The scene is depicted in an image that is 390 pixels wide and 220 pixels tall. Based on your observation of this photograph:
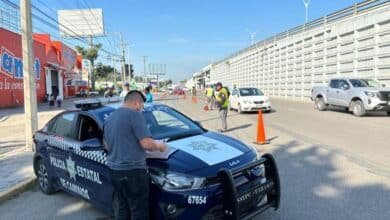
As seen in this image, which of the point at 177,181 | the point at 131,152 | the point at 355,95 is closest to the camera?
the point at 131,152

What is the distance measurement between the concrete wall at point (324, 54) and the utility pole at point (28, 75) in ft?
60.8

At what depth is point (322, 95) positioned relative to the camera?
21625 millimetres

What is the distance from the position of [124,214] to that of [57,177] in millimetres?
2518

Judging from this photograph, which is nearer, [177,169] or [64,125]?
[177,169]

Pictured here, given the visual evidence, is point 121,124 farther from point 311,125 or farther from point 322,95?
point 322,95

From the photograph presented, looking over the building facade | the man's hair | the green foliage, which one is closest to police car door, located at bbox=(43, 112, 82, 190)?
the man's hair

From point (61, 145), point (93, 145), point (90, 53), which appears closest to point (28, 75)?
point (61, 145)

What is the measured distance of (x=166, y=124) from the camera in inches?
223

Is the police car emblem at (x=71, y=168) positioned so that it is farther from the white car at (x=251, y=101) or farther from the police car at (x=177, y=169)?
the white car at (x=251, y=101)

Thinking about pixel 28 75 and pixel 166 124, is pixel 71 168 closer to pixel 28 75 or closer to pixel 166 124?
pixel 166 124

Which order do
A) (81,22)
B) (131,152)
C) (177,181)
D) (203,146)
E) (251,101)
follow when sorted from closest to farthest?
(131,152) → (177,181) → (203,146) → (251,101) → (81,22)

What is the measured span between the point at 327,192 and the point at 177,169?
296cm

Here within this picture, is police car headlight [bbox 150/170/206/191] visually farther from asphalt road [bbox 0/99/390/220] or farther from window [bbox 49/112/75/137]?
window [bbox 49/112/75/137]

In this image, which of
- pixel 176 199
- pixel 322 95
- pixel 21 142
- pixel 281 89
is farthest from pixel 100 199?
pixel 281 89
